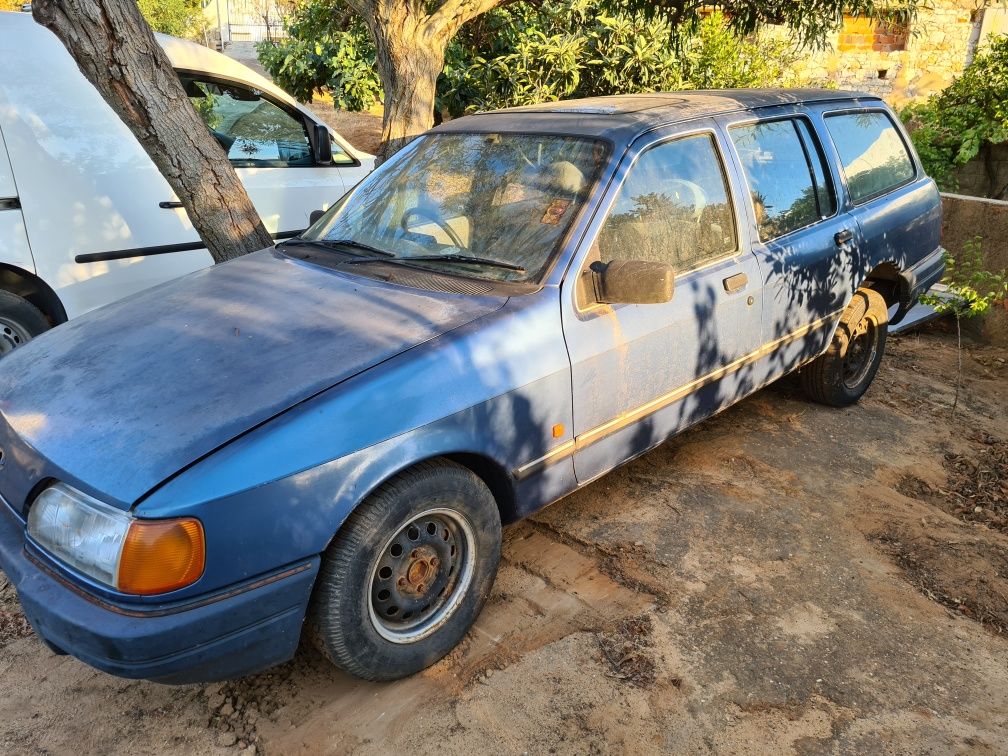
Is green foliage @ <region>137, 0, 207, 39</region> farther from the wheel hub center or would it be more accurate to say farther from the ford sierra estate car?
the wheel hub center

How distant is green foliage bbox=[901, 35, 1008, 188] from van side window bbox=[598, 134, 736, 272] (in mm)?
5597

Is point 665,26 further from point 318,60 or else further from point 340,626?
point 340,626

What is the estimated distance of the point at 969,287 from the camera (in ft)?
18.5

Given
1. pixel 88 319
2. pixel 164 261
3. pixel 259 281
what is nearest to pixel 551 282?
pixel 259 281

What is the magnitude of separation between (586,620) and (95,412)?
1.78 metres

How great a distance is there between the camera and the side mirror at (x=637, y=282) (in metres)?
2.83

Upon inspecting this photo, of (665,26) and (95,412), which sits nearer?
(95,412)

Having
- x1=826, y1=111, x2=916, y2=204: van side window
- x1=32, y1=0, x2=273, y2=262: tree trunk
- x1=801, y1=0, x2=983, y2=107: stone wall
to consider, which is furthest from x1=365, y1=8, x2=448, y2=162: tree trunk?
x1=801, y1=0, x2=983, y2=107: stone wall

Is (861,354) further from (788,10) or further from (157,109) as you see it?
(157,109)

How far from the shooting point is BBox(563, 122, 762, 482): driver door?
119 inches

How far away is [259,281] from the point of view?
3.21 meters

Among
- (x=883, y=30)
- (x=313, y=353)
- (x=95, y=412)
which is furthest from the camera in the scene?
(x=883, y=30)

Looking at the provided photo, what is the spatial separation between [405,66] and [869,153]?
11.0 feet

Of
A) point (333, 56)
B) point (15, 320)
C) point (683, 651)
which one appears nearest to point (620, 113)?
point (683, 651)
